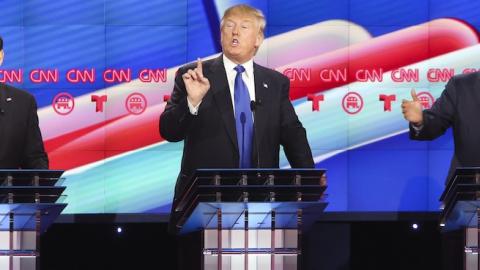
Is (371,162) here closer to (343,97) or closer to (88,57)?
(343,97)

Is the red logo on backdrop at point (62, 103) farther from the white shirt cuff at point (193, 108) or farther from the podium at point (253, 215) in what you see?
the podium at point (253, 215)

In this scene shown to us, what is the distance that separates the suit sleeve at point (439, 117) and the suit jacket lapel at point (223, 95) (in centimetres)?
99

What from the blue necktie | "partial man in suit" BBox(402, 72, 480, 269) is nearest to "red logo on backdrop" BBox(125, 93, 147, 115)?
the blue necktie

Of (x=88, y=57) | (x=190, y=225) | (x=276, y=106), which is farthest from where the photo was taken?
(x=88, y=57)

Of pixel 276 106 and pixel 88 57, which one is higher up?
pixel 88 57

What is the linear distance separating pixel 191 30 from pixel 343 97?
124 centimetres

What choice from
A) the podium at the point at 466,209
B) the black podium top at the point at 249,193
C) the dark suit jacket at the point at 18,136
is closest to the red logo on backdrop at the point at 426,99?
the podium at the point at 466,209

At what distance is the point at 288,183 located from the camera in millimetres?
4844

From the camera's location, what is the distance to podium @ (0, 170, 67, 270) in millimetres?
4738

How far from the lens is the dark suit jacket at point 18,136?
5781mm

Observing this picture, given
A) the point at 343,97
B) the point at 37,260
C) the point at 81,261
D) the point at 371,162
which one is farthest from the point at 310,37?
the point at 37,260

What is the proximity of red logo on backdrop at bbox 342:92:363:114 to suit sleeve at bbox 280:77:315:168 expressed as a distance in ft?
6.00

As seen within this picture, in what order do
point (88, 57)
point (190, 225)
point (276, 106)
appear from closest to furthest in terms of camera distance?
point (190, 225)
point (276, 106)
point (88, 57)

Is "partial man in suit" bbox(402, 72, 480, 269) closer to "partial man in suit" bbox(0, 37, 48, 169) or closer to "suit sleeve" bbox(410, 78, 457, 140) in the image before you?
"suit sleeve" bbox(410, 78, 457, 140)
